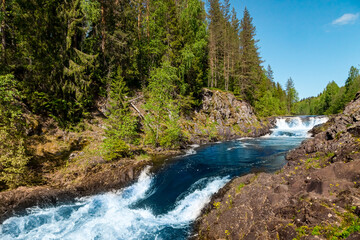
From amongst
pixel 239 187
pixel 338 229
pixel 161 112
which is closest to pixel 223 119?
pixel 161 112

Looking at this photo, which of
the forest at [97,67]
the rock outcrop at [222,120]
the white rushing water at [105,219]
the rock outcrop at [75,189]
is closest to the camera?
the white rushing water at [105,219]

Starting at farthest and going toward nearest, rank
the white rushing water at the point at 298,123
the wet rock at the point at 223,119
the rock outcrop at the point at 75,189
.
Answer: the white rushing water at the point at 298,123 → the wet rock at the point at 223,119 → the rock outcrop at the point at 75,189

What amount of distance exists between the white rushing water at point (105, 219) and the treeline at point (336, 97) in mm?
64530

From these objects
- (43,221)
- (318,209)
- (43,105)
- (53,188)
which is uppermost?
(43,105)

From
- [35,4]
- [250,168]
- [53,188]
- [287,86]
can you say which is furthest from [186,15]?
[287,86]

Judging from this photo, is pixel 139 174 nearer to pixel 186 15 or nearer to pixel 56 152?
pixel 56 152

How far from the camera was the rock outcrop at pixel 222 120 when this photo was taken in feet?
94.6

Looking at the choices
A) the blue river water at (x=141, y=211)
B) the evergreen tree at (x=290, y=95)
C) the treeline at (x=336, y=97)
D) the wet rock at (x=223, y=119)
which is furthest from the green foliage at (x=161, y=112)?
the evergreen tree at (x=290, y=95)

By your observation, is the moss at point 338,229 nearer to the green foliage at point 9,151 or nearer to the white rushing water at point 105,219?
the white rushing water at point 105,219

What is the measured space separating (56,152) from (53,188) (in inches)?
174

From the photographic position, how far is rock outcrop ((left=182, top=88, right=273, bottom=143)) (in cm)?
2884

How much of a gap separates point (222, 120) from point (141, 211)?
25964 mm

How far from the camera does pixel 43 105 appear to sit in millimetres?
16531

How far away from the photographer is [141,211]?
10.0 metres
